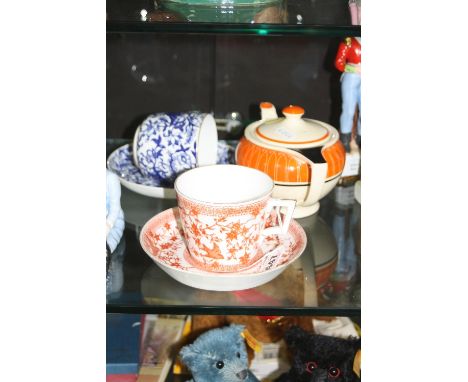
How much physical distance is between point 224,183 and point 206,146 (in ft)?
0.44

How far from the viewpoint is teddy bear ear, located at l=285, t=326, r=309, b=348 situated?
0.97 m

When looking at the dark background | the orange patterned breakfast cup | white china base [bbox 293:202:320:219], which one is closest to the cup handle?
the orange patterned breakfast cup

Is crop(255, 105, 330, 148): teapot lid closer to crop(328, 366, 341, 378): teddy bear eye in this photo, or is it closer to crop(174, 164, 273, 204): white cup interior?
crop(174, 164, 273, 204): white cup interior

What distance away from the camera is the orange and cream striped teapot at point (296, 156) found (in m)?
0.89

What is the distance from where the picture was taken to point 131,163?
1.06 meters

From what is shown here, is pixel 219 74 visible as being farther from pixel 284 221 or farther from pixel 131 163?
pixel 284 221

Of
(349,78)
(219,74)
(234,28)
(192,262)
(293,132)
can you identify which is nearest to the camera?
(234,28)

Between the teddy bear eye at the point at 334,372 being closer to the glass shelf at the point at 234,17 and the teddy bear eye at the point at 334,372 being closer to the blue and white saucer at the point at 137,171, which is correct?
the blue and white saucer at the point at 137,171

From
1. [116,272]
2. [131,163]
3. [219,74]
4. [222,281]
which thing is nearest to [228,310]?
[222,281]

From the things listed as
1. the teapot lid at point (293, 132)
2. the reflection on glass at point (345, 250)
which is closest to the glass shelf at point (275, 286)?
the reflection on glass at point (345, 250)
